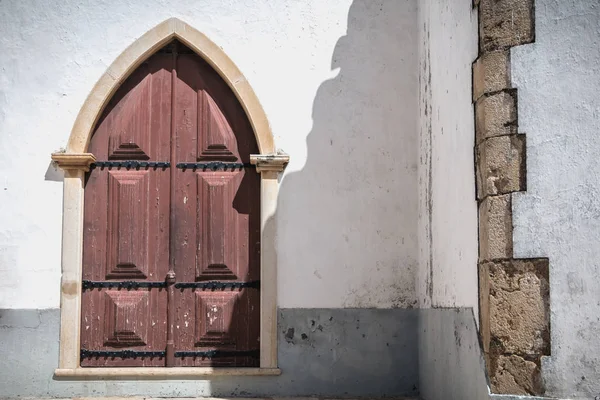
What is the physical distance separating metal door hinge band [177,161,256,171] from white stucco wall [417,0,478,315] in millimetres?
1397

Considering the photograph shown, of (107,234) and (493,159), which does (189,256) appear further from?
(493,159)

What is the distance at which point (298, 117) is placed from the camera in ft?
22.8

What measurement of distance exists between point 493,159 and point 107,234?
10.7ft

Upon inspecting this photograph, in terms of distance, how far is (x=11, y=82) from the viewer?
6863 mm

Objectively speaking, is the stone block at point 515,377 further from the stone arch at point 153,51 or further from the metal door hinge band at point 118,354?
the metal door hinge band at point 118,354

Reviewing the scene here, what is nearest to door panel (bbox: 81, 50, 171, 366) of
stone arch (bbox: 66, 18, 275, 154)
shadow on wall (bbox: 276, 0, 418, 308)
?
stone arch (bbox: 66, 18, 275, 154)

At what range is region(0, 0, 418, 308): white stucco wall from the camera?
22.3ft

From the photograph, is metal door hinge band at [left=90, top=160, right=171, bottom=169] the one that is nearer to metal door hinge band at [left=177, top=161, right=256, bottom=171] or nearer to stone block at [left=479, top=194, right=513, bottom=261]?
metal door hinge band at [left=177, top=161, right=256, bottom=171]

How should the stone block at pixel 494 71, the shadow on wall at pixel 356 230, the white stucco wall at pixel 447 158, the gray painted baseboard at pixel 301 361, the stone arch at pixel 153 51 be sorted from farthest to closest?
the stone arch at pixel 153 51 → the shadow on wall at pixel 356 230 → the gray painted baseboard at pixel 301 361 → the white stucco wall at pixel 447 158 → the stone block at pixel 494 71

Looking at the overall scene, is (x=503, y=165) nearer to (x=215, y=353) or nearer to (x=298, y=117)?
(x=298, y=117)

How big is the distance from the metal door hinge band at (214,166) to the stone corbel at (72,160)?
70 centimetres

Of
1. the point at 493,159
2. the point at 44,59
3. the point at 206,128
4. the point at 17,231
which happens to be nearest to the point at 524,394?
the point at 493,159

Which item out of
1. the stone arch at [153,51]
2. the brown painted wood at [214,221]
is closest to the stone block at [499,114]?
the stone arch at [153,51]

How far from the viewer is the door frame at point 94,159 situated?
21.8 feet
